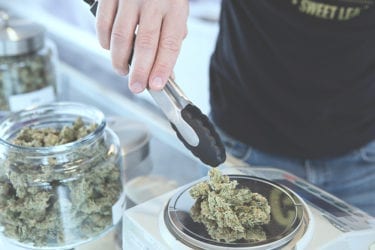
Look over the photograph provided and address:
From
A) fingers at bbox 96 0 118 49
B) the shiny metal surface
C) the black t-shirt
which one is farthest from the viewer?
the black t-shirt

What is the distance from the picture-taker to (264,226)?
18.6 inches

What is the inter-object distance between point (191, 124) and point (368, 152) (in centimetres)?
46

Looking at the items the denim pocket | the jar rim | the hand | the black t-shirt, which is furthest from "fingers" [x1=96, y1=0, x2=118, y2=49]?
the denim pocket

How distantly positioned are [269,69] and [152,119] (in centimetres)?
20

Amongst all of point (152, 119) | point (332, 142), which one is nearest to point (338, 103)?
point (332, 142)

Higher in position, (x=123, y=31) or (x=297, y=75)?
Result: (x=123, y=31)

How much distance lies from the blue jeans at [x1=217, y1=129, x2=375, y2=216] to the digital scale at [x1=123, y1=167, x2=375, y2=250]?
301 millimetres

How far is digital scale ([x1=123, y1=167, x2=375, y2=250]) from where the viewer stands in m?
0.46

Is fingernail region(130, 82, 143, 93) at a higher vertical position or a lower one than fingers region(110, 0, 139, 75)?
lower

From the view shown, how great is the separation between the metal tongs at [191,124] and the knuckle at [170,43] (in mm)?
38

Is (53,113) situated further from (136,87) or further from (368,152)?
(368,152)

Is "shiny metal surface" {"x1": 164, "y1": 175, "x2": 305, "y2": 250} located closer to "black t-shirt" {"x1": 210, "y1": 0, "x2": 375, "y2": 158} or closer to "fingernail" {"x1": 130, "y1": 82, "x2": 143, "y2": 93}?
"fingernail" {"x1": 130, "y1": 82, "x2": 143, "y2": 93}

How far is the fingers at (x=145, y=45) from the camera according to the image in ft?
1.73

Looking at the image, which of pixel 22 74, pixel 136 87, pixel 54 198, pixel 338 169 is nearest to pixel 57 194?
pixel 54 198
